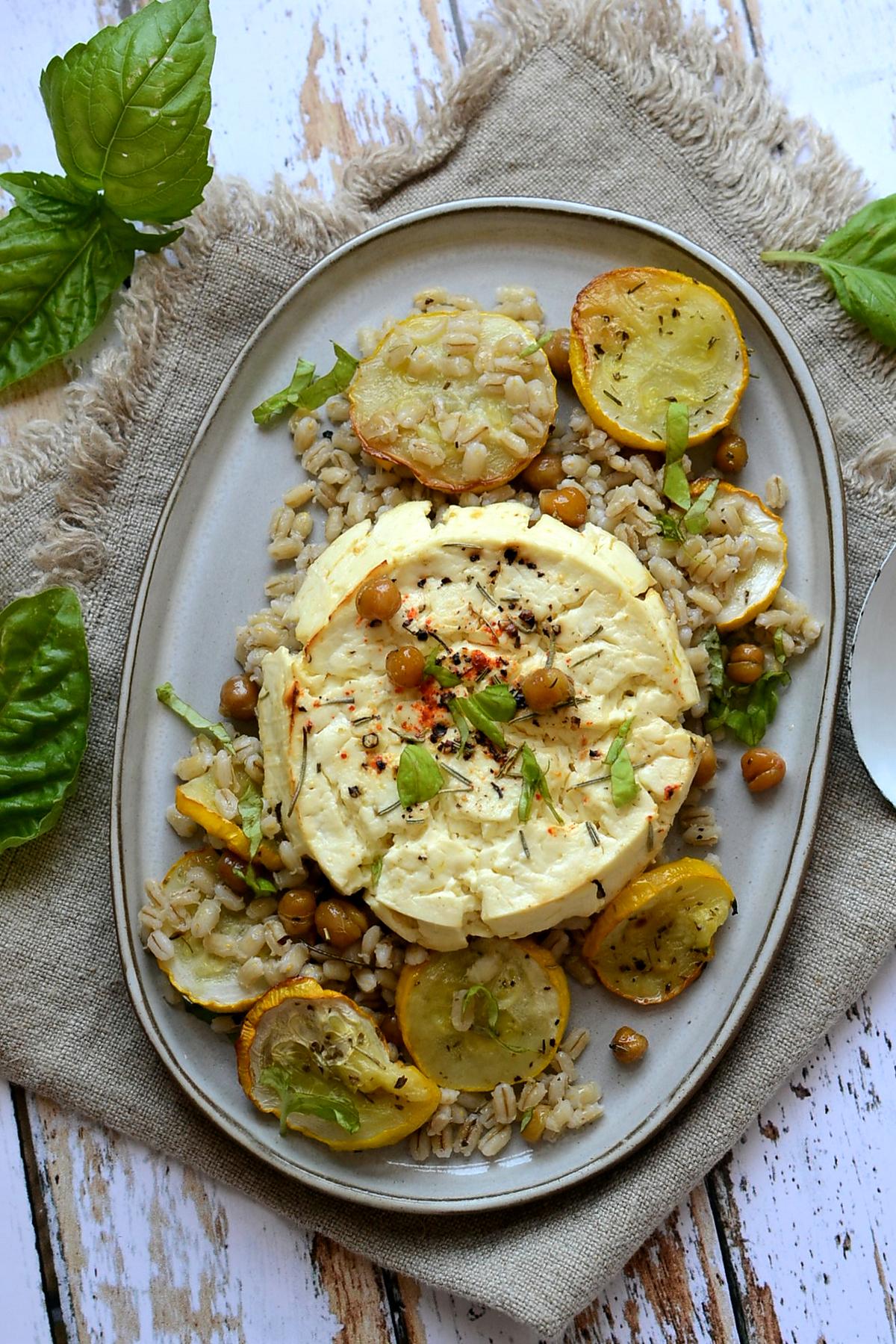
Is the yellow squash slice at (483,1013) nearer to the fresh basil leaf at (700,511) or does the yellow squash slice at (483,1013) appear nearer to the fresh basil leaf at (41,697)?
the fresh basil leaf at (41,697)

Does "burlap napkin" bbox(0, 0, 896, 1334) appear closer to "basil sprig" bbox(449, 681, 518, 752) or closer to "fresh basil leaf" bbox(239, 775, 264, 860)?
"fresh basil leaf" bbox(239, 775, 264, 860)

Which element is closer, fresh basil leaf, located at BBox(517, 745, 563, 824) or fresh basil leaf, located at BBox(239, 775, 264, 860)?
fresh basil leaf, located at BBox(517, 745, 563, 824)

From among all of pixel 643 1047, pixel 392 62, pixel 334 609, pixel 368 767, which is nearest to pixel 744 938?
pixel 643 1047

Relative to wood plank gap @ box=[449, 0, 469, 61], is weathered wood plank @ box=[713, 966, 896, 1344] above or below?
below

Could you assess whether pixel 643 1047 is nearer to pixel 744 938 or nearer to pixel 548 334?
pixel 744 938

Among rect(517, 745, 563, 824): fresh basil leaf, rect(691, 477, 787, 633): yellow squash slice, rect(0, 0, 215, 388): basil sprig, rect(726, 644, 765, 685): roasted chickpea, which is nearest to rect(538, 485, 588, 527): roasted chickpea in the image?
rect(691, 477, 787, 633): yellow squash slice

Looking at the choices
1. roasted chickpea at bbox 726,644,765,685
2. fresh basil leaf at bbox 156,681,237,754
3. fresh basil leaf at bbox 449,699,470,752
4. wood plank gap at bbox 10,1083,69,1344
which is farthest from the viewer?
wood plank gap at bbox 10,1083,69,1344

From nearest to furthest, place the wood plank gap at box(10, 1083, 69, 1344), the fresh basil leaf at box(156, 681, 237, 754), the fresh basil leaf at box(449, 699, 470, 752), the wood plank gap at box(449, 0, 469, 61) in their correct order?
the fresh basil leaf at box(449, 699, 470, 752)
the fresh basil leaf at box(156, 681, 237, 754)
the wood plank gap at box(10, 1083, 69, 1344)
the wood plank gap at box(449, 0, 469, 61)
